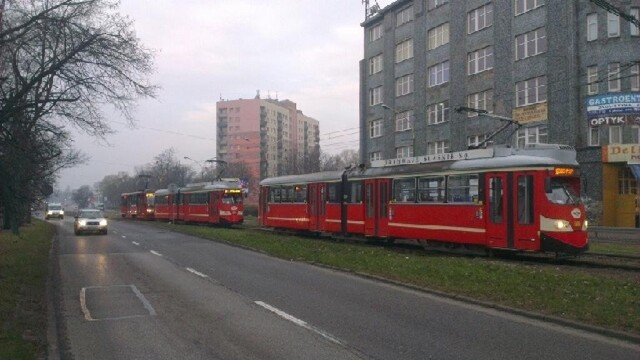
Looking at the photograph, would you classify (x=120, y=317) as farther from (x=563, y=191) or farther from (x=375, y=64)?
(x=375, y=64)

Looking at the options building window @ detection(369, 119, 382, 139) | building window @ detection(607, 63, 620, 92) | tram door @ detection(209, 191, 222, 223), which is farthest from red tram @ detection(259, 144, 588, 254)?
building window @ detection(369, 119, 382, 139)

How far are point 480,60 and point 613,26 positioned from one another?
11.0 metres

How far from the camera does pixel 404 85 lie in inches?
2242

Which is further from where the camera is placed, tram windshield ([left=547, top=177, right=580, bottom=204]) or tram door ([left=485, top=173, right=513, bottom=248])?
tram door ([left=485, top=173, right=513, bottom=248])

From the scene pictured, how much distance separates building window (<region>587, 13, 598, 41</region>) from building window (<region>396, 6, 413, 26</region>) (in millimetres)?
19648

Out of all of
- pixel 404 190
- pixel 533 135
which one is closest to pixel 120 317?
pixel 404 190

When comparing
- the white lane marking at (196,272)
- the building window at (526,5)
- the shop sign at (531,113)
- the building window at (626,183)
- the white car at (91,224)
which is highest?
the building window at (526,5)

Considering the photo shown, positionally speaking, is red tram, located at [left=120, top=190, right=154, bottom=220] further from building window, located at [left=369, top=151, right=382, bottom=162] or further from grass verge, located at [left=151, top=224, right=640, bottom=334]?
grass verge, located at [left=151, top=224, right=640, bottom=334]

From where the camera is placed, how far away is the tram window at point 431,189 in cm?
2231

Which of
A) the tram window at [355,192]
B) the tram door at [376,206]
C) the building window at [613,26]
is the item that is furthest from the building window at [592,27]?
the tram door at [376,206]

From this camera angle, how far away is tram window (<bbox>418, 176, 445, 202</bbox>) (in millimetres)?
22312

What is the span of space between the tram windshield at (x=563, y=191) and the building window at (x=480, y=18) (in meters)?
29.5

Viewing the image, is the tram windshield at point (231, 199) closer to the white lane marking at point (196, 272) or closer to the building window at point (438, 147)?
the building window at point (438, 147)

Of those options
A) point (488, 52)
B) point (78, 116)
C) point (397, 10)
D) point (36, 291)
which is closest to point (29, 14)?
point (78, 116)
